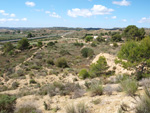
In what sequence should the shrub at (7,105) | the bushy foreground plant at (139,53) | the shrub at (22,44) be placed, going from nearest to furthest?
the shrub at (7,105), the bushy foreground plant at (139,53), the shrub at (22,44)

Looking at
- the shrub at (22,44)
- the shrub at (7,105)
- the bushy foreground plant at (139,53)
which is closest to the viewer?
the shrub at (7,105)

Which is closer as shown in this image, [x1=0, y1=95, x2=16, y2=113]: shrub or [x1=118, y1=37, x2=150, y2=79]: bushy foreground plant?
[x1=0, y1=95, x2=16, y2=113]: shrub

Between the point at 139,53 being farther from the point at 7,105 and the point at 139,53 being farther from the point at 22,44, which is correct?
the point at 22,44

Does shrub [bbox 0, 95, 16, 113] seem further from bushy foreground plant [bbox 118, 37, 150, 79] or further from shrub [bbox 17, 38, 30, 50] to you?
shrub [bbox 17, 38, 30, 50]

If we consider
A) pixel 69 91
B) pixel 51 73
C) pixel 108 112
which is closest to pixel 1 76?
pixel 51 73

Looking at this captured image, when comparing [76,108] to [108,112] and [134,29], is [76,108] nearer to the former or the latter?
[108,112]

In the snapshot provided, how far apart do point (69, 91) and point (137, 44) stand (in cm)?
737

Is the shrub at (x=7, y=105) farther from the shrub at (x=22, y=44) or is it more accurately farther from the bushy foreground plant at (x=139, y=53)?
the shrub at (x=22, y=44)

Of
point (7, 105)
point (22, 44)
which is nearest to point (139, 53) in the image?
point (7, 105)

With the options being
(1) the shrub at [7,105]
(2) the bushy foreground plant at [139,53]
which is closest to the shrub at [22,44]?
(2) the bushy foreground plant at [139,53]

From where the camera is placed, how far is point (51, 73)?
19.8 metres

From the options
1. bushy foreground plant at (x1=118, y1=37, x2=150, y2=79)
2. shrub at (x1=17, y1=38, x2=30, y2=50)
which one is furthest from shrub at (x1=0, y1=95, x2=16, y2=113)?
shrub at (x1=17, y1=38, x2=30, y2=50)

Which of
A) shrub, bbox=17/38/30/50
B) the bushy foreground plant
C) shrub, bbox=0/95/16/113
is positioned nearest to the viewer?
shrub, bbox=0/95/16/113

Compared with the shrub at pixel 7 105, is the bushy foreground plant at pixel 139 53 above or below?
above
